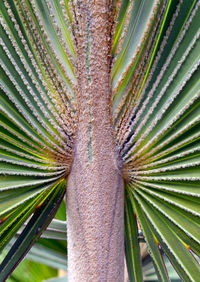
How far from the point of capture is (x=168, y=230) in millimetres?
612

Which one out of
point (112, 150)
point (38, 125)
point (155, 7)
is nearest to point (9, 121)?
point (38, 125)

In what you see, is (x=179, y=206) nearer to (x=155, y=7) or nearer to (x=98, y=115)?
(x=98, y=115)

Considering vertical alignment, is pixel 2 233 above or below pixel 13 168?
below

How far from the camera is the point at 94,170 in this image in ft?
1.94

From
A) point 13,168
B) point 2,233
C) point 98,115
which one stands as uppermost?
point 98,115

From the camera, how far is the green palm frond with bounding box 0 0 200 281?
581 mm

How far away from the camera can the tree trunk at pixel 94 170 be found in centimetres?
58

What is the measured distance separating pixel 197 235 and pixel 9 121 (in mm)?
334

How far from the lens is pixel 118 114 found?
0.61 metres

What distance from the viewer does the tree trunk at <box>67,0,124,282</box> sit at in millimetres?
579

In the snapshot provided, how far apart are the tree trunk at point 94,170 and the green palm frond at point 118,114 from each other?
2 cm

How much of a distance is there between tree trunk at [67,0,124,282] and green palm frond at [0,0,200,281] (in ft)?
0.05

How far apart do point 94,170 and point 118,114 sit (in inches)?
3.8

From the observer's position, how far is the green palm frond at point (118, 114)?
1.91 feet
